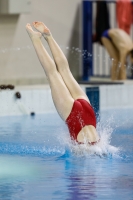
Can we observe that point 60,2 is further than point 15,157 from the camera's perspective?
Yes

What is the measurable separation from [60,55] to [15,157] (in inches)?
42.0

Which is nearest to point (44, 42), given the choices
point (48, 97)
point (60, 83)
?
point (48, 97)

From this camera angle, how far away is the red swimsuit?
616cm

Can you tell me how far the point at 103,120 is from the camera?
29.3 feet

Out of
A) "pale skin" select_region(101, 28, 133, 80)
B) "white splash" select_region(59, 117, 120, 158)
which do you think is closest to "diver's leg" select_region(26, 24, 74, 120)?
"white splash" select_region(59, 117, 120, 158)

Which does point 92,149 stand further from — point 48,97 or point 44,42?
point 44,42

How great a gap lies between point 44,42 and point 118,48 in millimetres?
1360

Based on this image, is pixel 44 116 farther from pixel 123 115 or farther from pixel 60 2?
pixel 60 2

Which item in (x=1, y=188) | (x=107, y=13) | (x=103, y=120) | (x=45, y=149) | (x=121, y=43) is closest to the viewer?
(x=1, y=188)

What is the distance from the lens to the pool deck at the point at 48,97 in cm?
970

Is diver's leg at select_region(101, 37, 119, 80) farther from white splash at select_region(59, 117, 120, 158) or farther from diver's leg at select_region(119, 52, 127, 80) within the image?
white splash at select_region(59, 117, 120, 158)

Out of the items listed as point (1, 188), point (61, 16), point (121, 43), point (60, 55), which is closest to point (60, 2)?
point (61, 16)

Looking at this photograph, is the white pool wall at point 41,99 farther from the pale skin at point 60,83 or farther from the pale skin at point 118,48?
the pale skin at point 60,83

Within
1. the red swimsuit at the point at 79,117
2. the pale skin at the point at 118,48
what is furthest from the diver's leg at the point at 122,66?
the red swimsuit at the point at 79,117
